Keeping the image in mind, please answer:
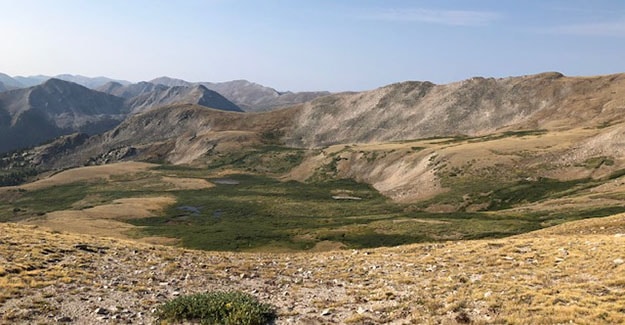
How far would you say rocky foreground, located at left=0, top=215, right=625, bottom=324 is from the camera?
18.5 meters

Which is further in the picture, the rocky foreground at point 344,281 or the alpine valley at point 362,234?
the alpine valley at point 362,234

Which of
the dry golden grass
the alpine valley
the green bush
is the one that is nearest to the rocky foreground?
the alpine valley

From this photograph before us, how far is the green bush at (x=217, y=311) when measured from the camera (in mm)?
18125

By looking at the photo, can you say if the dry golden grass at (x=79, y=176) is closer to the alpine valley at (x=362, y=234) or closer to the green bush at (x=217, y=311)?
the alpine valley at (x=362, y=234)

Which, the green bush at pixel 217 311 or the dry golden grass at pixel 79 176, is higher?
the green bush at pixel 217 311

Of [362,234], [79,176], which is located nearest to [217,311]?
[362,234]

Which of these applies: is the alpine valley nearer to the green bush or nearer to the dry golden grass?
the green bush

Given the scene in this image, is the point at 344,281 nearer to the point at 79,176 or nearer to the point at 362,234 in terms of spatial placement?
the point at 362,234

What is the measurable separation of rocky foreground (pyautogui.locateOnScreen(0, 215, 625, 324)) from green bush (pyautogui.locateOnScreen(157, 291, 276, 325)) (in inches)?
30.3

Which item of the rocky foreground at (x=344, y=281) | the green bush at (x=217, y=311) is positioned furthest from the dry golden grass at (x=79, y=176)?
the green bush at (x=217, y=311)

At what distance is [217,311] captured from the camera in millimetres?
19047

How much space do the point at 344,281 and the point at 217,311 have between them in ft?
32.2

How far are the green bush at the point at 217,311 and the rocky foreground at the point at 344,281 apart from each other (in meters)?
0.77

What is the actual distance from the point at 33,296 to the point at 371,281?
17874mm
